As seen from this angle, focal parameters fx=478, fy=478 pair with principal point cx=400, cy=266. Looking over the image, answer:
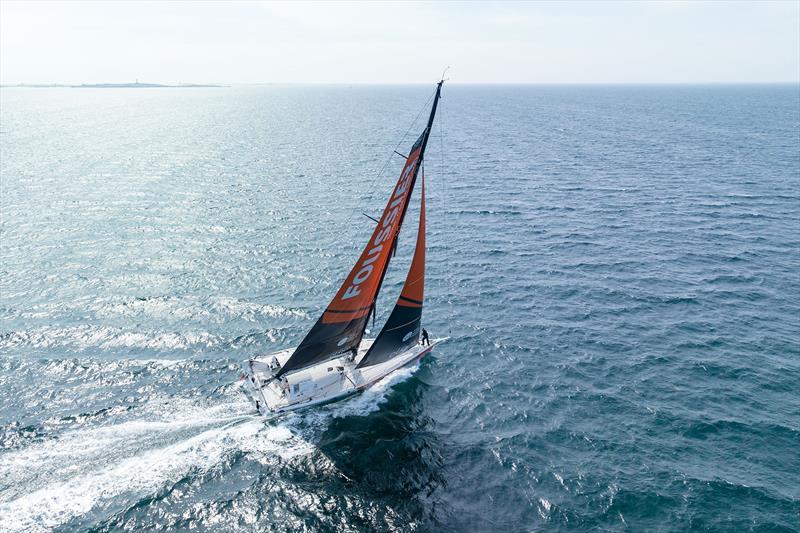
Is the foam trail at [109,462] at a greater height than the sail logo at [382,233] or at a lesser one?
lesser

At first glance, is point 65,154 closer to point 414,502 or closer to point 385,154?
point 385,154

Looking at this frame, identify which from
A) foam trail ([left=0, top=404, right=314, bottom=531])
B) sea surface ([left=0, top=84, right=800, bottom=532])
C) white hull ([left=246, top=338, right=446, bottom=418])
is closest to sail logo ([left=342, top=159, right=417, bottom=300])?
white hull ([left=246, top=338, right=446, bottom=418])

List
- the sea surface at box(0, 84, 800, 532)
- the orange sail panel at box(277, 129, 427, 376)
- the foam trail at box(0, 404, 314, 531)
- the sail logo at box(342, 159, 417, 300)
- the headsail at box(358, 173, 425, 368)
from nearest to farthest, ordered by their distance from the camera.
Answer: the foam trail at box(0, 404, 314, 531)
the sea surface at box(0, 84, 800, 532)
the sail logo at box(342, 159, 417, 300)
the orange sail panel at box(277, 129, 427, 376)
the headsail at box(358, 173, 425, 368)

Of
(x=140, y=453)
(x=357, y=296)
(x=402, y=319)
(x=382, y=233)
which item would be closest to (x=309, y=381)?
(x=357, y=296)

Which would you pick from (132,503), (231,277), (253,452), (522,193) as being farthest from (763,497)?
(522,193)

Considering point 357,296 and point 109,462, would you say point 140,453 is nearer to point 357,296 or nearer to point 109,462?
point 109,462

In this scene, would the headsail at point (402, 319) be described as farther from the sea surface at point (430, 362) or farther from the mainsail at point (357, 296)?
the sea surface at point (430, 362)

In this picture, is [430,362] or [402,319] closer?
[402,319]

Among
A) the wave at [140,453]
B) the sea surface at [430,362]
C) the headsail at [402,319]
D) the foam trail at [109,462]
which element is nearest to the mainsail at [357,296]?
the headsail at [402,319]

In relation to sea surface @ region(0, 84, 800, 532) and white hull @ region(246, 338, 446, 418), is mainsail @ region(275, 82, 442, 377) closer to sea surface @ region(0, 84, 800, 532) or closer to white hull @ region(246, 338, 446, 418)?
white hull @ region(246, 338, 446, 418)
